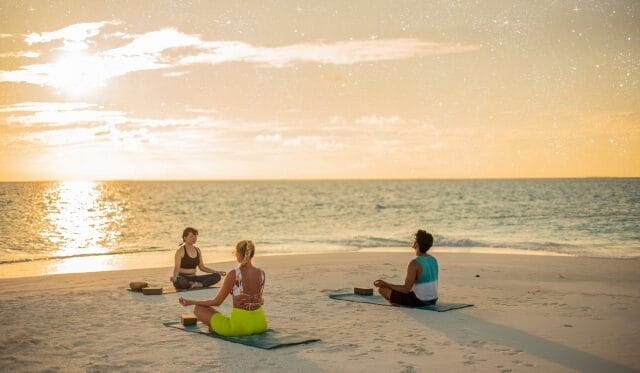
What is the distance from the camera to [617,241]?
35250 millimetres

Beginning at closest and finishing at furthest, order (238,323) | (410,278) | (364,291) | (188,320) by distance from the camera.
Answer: (238,323), (188,320), (410,278), (364,291)

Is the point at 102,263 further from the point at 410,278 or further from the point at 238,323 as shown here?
the point at 238,323

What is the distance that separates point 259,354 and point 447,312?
4170mm

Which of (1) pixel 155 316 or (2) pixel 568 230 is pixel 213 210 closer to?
(2) pixel 568 230

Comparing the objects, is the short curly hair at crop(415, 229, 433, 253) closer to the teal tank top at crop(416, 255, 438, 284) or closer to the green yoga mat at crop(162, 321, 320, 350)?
the teal tank top at crop(416, 255, 438, 284)

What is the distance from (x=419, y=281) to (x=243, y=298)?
374 cm

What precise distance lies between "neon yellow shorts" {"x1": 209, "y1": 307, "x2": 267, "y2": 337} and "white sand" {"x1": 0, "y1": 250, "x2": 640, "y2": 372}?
229 millimetres

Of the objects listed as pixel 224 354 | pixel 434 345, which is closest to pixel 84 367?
pixel 224 354

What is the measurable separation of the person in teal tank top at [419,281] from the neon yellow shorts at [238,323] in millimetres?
2891

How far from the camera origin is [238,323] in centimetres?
898

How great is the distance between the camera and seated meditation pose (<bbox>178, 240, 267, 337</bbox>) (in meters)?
8.75

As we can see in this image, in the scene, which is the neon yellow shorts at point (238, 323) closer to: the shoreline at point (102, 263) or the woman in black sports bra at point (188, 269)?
the woman in black sports bra at point (188, 269)

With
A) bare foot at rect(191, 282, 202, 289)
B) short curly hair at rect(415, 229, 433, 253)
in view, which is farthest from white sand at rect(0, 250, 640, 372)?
short curly hair at rect(415, 229, 433, 253)

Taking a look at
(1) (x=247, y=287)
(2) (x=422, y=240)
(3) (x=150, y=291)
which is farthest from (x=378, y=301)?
(3) (x=150, y=291)
